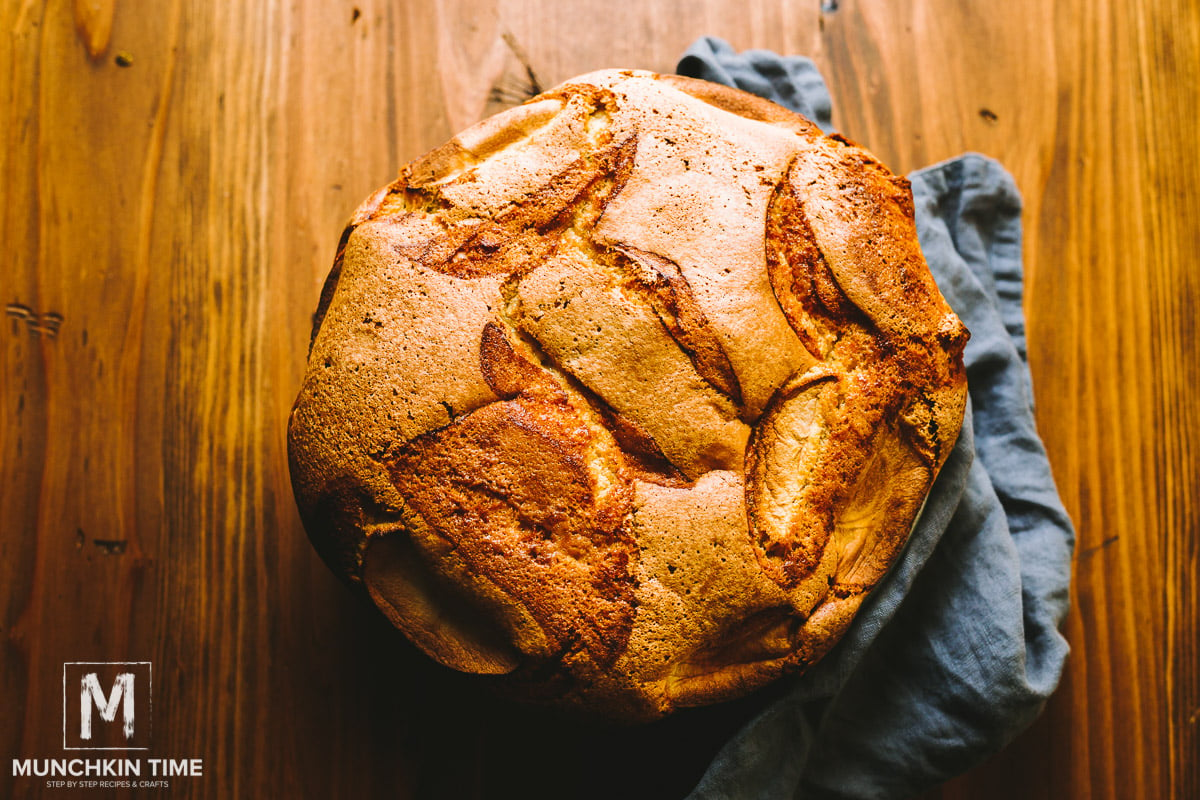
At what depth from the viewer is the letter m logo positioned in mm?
1168

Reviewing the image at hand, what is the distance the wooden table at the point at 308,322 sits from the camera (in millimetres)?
1179

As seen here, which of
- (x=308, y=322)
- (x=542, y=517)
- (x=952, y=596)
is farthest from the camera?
(x=308, y=322)

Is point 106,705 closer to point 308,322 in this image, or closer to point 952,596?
point 308,322

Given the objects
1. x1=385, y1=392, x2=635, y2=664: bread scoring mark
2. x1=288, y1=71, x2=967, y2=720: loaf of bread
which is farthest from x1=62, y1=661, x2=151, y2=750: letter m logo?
x1=385, y1=392, x2=635, y2=664: bread scoring mark

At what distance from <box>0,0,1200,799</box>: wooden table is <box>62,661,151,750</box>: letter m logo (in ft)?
0.07

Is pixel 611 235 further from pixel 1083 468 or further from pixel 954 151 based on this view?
pixel 1083 468

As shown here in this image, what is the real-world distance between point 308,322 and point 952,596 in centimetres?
109

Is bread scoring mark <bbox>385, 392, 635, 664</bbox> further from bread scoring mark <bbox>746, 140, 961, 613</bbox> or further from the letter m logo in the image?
the letter m logo

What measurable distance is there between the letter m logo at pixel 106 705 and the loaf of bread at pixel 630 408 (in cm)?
54

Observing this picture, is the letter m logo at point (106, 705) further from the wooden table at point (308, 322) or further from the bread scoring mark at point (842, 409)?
the bread scoring mark at point (842, 409)

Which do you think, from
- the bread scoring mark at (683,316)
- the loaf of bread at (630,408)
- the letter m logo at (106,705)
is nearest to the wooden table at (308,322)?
the letter m logo at (106,705)

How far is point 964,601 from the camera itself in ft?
3.63

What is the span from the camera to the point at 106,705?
3.86 feet

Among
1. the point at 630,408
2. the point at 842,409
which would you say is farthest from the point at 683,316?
the point at 842,409
